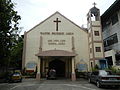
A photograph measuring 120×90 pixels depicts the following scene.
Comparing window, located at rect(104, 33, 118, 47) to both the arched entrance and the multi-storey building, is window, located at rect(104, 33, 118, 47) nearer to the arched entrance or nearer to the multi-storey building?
the multi-storey building

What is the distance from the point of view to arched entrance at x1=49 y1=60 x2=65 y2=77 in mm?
23594

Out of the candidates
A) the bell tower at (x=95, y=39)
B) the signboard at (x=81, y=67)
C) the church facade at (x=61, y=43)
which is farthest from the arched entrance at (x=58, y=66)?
the bell tower at (x=95, y=39)

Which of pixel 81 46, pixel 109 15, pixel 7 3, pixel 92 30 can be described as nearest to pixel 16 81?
pixel 7 3

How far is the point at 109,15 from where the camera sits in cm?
2177

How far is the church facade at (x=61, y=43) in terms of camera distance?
22353 mm

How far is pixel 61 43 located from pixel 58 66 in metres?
4.07

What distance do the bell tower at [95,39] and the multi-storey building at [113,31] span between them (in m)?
1.32

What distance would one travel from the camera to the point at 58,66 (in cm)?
2370

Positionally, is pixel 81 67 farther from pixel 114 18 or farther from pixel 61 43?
pixel 114 18

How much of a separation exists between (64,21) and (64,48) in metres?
5.02

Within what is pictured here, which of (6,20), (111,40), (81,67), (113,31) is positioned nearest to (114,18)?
(113,31)

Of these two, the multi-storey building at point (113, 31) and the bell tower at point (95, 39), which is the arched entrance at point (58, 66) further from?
the multi-storey building at point (113, 31)

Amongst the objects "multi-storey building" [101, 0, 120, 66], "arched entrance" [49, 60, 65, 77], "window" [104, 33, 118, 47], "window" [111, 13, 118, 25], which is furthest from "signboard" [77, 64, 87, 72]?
"window" [111, 13, 118, 25]

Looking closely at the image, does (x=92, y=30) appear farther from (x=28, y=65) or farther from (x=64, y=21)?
(x=28, y=65)
